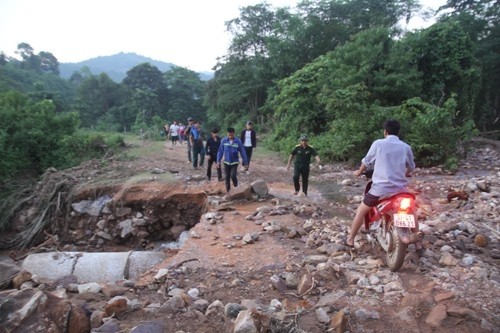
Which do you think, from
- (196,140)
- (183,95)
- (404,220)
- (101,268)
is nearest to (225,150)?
(196,140)

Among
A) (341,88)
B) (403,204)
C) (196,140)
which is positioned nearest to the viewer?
(403,204)

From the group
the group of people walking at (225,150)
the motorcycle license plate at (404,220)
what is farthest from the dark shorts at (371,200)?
the group of people walking at (225,150)

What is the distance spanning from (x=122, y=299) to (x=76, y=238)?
22.2ft

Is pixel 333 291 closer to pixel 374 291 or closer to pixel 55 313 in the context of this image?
pixel 374 291

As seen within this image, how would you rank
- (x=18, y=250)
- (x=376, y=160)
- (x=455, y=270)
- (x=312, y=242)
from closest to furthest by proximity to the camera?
(x=455, y=270) < (x=376, y=160) < (x=312, y=242) < (x=18, y=250)

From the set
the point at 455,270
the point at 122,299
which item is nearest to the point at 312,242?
the point at 455,270

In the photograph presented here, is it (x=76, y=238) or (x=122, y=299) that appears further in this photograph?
(x=76, y=238)

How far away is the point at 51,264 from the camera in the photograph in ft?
20.1

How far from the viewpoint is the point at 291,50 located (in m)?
21.7

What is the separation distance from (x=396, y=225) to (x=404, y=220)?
0.32ft

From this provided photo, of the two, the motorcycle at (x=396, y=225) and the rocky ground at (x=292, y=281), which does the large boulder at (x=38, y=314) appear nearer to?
the rocky ground at (x=292, y=281)

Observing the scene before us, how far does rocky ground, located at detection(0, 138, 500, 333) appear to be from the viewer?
2715 millimetres

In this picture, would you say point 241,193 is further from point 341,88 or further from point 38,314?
point 341,88

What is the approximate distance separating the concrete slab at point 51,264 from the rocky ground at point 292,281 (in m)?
1.77
